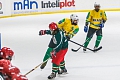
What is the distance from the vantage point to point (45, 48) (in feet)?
22.0

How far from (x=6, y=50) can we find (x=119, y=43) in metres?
4.62

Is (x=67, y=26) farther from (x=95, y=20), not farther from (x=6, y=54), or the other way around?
(x=6, y=54)

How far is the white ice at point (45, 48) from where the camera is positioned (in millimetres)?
4824

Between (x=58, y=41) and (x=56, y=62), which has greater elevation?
(x=58, y=41)

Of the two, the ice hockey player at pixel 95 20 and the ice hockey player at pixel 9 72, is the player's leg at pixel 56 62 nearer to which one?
the ice hockey player at pixel 9 72

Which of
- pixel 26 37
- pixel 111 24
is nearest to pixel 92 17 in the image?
pixel 26 37

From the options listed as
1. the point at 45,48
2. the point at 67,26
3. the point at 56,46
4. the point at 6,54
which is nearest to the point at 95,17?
the point at 45,48

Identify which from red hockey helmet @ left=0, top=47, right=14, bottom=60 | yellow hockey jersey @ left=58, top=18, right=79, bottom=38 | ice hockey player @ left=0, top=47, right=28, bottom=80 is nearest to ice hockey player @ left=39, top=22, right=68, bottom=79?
yellow hockey jersey @ left=58, top=18, right=79, bottom=38

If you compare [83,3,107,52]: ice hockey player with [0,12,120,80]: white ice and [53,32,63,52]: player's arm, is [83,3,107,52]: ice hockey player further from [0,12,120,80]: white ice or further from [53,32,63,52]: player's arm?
[53,32,63,52]: player's arm

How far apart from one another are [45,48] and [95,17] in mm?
1181

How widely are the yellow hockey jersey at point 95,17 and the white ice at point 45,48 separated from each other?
21.8 inches

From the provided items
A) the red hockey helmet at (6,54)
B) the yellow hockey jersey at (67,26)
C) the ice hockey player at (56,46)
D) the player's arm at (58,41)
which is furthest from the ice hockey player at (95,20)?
the red hockey helmet at (6,54)

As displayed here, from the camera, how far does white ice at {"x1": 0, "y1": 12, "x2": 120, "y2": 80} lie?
482cm

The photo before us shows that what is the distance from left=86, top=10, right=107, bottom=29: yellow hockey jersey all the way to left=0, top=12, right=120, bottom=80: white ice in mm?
554
